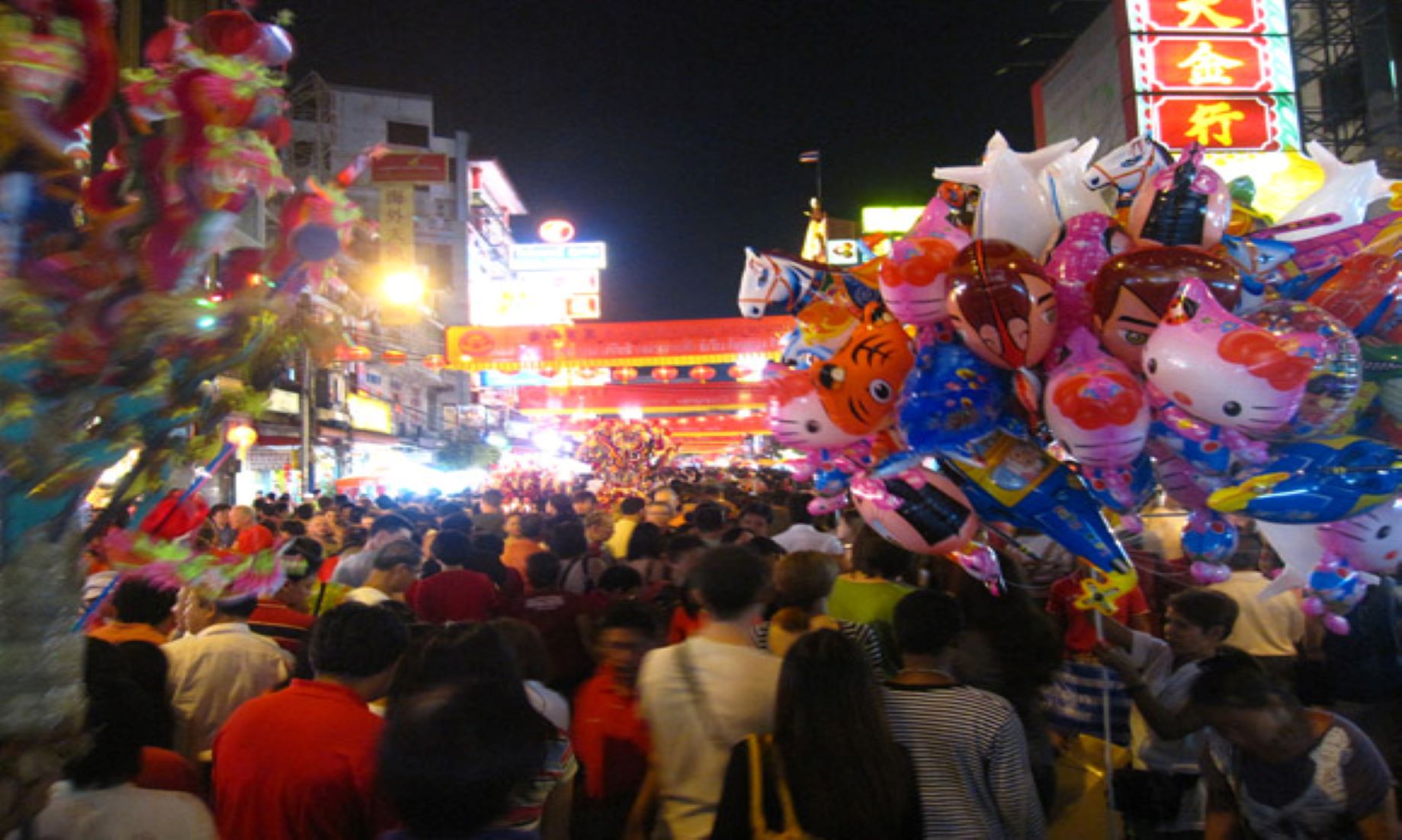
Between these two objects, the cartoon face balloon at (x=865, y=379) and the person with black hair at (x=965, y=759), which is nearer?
the person with black hair at (x=965, y=759)

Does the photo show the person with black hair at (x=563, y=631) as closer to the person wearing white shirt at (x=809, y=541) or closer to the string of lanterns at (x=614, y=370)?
the person wearing white shirt at (x=809, y=541)

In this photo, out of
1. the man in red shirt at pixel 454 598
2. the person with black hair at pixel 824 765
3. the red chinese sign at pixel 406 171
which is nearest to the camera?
the person with black hair at pixel 824 765

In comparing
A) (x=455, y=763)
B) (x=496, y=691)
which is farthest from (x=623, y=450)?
(x=455, y=763)

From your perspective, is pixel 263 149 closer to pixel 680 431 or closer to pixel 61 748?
pixel 61 748

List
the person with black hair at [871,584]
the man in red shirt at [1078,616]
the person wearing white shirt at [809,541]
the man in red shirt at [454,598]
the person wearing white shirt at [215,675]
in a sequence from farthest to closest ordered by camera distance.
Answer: the person wearing white shirt at [809,541], the man in red shirt at [454,598], the person with black hair at [871,584], the man in red shirt at [1078,616], the person wearing white shirt at [215,675]

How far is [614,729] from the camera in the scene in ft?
10.7

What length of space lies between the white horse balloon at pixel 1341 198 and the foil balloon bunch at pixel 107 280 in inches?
137

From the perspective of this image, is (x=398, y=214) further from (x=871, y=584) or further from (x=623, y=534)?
(x=871, y=584)

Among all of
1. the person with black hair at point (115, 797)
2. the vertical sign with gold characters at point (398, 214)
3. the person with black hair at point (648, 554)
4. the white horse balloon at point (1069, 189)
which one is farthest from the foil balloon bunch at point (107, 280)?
the vertical sign with gold characters at point (398, 214)

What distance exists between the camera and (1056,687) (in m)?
3.86

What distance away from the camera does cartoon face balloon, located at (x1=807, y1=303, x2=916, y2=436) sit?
350 cm

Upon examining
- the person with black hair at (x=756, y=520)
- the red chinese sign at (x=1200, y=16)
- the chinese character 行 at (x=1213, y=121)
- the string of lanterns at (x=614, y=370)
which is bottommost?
the person with black hair at (x=756, y=520)

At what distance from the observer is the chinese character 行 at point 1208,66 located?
1045cm

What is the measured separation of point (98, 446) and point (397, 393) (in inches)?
1289
